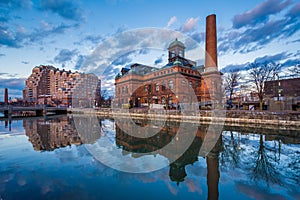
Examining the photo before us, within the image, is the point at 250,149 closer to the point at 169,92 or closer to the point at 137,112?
the point at 137,112

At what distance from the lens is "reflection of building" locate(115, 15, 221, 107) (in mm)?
38750

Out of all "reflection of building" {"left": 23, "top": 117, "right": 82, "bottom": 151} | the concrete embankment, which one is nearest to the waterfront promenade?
"reflection of building" {"left": 23, "top": 117, "right": 82, "bottom": 151}

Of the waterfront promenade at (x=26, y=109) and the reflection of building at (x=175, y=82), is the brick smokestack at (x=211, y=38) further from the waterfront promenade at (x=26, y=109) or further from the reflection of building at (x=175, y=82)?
the waterfront promenade at (x=26, y=109)

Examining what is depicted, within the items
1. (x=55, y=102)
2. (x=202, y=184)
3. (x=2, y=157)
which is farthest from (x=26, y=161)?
(x=55, y=102)

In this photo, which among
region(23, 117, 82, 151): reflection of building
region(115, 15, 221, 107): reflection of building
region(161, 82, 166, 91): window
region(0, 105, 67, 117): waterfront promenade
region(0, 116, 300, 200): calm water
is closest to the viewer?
region(0, 116, 300, 200): calm water

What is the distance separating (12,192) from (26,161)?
3603 millimetres

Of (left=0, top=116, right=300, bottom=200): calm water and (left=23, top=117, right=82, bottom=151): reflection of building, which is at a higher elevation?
(left=23, top=117, right=82, bottom=151): reflection of building

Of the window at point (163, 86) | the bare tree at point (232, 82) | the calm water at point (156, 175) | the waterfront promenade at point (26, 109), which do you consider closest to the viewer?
the calm water at point (156, 175)

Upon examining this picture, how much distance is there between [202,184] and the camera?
19.6ft

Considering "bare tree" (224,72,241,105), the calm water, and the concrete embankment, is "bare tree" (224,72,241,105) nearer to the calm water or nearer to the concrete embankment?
the concrete embankment

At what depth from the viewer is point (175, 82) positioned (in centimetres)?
4462

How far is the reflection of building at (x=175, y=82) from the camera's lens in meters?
38.8

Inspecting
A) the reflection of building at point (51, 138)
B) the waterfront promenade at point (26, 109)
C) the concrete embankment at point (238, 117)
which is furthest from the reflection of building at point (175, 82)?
the reflection of building at point (51, 138)

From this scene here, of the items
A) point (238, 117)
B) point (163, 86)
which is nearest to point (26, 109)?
point (163, 86)
